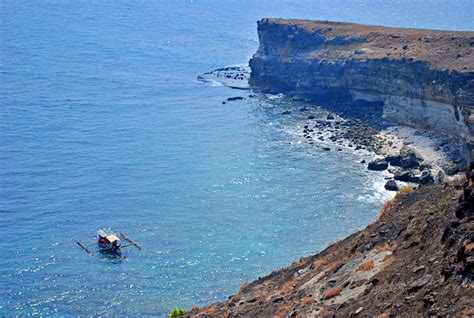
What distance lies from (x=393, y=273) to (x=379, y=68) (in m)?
91.4

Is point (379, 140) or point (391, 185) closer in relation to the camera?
point (391, 185)

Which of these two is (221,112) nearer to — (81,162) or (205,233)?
(81,162)

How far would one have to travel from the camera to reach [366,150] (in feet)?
319

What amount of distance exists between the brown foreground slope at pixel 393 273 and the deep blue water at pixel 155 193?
25.7 metres

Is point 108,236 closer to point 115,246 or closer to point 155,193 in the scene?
point 115,246

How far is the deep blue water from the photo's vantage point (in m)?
62.2

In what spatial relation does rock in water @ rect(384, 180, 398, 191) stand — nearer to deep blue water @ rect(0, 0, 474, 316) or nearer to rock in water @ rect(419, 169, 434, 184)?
deep blue water @ rect(0, 0, 474, 316)

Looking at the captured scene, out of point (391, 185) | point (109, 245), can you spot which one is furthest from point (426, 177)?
point (109, 245)

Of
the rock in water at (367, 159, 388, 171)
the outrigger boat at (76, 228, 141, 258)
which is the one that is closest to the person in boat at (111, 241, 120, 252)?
the outrigger boat at (76, 228, 141, 258)

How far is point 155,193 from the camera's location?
274 ft

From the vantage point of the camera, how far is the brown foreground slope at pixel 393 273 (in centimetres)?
2094

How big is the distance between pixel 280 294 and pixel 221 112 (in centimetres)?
9206

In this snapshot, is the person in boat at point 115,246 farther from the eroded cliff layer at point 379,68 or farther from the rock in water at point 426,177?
the eroded cliff layer at point 379,68

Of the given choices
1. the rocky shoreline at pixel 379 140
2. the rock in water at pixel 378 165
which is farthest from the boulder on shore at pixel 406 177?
the rock in water at pixel 378 165
